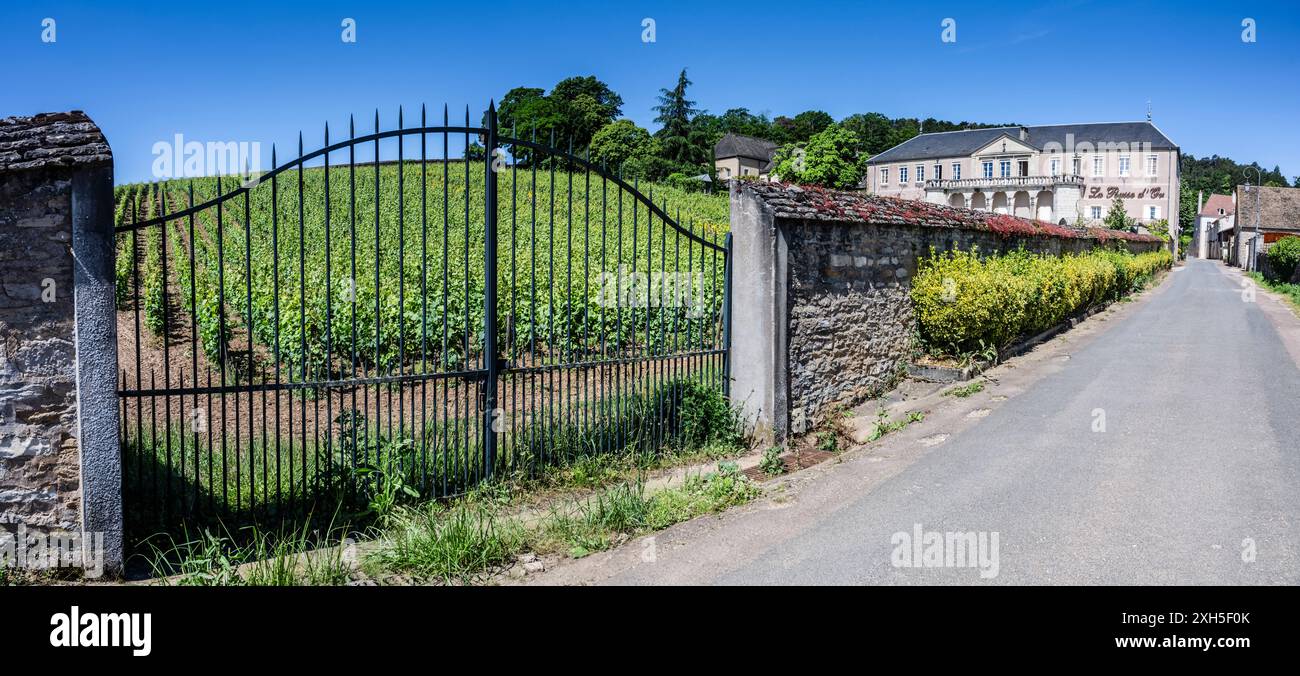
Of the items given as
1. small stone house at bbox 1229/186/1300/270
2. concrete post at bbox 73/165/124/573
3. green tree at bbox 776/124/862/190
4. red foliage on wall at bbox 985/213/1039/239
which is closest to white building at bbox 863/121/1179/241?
green tree at bbox 776/124/862/190

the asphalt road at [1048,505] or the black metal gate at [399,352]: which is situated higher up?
the black metal gate at [399,352]

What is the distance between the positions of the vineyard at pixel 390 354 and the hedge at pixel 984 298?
2.82 metres

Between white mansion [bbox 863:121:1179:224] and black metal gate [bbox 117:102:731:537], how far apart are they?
53.0m

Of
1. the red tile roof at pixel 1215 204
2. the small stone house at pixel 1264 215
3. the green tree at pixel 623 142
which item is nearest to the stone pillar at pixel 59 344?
the green tree at pixel 623 142

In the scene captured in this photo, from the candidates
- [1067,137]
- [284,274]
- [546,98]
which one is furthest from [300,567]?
[1067,137]

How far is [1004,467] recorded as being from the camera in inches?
261

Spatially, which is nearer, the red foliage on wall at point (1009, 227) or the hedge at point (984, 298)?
the hedge at point (984, 298)

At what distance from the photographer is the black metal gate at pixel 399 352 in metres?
4.97

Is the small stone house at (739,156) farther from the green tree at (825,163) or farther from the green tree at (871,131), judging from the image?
the green tree at (825,163)

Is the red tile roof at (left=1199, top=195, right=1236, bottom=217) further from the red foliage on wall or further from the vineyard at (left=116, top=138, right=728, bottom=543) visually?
the vineyard at (left=116, top=138, right=728, bottom=543)

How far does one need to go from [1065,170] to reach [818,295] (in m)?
66.8

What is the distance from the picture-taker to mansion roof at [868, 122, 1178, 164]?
214 ft

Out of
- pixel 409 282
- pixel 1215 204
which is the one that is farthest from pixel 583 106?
pixel 1215 204

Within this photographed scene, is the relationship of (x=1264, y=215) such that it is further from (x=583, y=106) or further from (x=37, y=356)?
(x=37, y=356)
